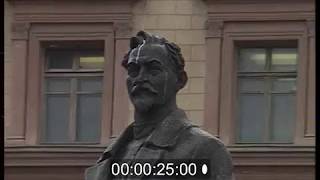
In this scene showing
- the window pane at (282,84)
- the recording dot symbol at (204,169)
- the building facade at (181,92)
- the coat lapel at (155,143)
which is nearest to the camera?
the recording dot symbol at (204,169)

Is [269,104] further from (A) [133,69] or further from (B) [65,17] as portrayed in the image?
(A) [133,69]

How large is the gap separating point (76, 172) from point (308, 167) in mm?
3252

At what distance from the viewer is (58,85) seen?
781 inches

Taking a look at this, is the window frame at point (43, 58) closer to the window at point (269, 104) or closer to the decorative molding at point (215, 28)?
the decorative molding at point (215, 28)

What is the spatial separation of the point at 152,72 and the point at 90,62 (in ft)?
48.3

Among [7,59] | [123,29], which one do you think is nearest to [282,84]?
[123,29]

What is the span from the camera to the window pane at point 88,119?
773 inches

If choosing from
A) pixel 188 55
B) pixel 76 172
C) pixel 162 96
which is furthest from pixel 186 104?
pixel 162 96

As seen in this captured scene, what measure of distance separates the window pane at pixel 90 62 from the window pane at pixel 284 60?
2.49m

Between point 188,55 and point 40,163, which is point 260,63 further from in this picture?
point 40,163

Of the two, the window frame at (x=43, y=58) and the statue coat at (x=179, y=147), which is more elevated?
the window frame at (x=43, y=58)

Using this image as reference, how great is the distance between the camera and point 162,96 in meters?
5.28

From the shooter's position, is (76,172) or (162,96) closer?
(162,96)

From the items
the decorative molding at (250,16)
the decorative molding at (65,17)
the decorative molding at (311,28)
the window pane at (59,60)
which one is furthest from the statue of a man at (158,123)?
the window pane at (59,60)
